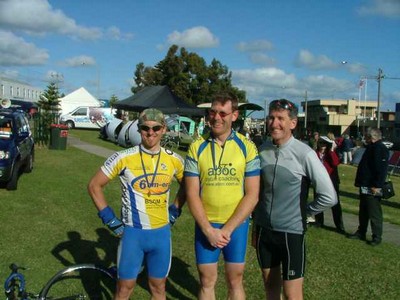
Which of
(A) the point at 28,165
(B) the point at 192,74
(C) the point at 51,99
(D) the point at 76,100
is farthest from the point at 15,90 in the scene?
(A) the point at 28,165

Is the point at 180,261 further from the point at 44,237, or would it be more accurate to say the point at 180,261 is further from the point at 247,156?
the point at 247,156

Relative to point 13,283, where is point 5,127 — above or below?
above

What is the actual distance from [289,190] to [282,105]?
64 cm

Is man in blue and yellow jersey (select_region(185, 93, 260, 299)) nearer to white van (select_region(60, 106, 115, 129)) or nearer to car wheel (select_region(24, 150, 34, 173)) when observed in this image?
car wheel (select_region(24, 150, 34, 173))

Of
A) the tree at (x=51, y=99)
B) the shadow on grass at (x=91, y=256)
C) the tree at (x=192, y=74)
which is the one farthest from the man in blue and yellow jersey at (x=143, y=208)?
the tree at (x=192, y=74)

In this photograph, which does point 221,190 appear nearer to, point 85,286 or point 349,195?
point 85,286

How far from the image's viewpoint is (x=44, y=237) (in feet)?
23.1

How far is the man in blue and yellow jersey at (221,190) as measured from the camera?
3.51 m

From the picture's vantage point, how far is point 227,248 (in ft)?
11.8

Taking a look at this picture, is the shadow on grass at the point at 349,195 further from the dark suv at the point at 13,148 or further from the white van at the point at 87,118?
the white van at the point at 87,118

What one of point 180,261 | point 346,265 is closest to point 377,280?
point 346,265

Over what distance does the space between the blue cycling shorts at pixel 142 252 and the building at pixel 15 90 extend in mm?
73860

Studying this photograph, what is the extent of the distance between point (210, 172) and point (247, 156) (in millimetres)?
308

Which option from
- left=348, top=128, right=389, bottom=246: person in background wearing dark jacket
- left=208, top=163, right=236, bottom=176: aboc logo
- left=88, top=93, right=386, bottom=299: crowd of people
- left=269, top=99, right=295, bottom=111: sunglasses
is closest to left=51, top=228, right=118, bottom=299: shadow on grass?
left=88, top=93, right=386, bottom=299: crowd of people
